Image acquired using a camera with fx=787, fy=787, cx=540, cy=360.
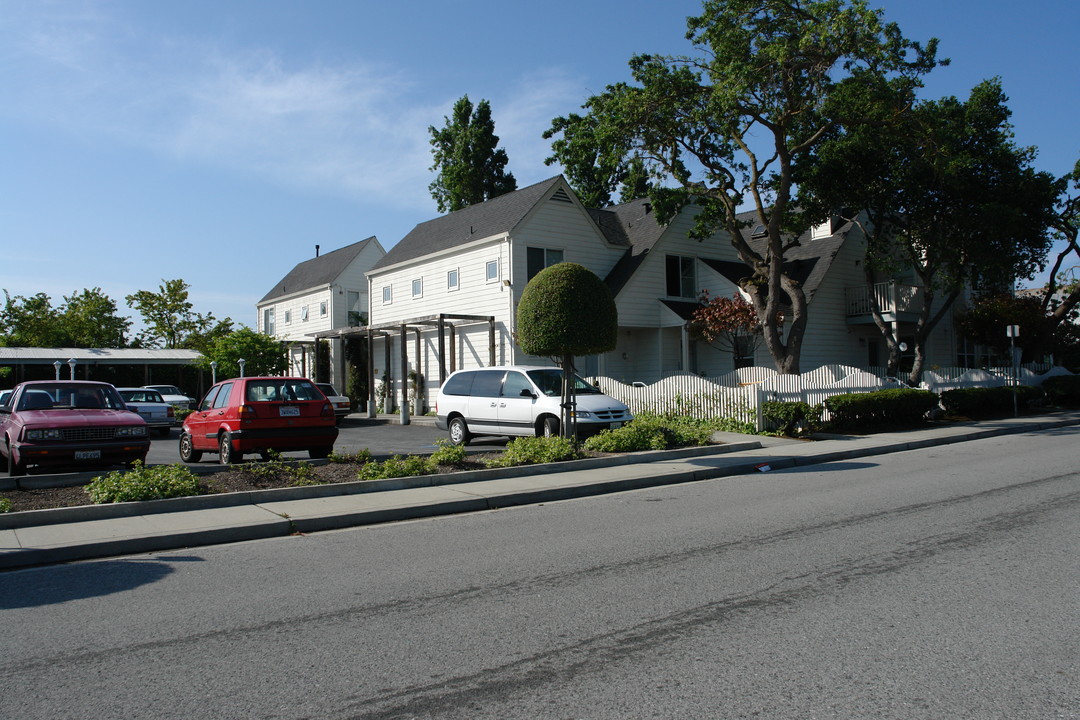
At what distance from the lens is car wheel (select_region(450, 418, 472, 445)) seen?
1861 cm

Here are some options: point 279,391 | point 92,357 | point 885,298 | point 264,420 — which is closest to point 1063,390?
point 885,298

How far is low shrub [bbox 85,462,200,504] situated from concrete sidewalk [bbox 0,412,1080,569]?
1.12ft

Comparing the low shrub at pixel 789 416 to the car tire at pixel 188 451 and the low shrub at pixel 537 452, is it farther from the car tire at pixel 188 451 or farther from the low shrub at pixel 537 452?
the car tire at pixel 188 451

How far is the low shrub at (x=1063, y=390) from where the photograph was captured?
2783cm

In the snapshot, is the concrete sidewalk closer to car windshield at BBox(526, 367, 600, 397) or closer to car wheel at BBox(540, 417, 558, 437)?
car wheel at BBox(540, 417, 558, 437)

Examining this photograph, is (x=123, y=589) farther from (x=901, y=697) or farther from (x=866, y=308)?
(x=866, y=308)

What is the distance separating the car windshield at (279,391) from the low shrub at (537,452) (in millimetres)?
3565

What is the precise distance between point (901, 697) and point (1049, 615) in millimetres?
1938

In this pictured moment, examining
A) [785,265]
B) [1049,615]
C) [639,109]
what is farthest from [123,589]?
[785,265]

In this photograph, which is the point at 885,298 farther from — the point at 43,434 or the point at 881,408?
the point at 43,434

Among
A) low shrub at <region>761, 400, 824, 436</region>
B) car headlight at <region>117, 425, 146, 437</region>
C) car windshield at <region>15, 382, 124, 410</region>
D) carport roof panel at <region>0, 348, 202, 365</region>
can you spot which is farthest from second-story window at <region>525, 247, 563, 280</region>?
carport roof panel at <region>0, 348, 202, 365</region>

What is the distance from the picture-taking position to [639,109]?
22.8 m

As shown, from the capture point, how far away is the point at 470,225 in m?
29.2

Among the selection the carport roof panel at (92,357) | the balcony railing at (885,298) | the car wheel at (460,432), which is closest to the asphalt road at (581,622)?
the car wheel at (460,432)
